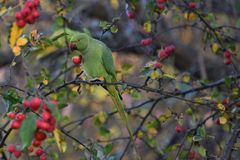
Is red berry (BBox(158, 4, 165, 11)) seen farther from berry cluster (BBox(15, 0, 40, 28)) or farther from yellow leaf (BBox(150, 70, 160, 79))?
berry cluster (BBox(15, 0, 40, 28))

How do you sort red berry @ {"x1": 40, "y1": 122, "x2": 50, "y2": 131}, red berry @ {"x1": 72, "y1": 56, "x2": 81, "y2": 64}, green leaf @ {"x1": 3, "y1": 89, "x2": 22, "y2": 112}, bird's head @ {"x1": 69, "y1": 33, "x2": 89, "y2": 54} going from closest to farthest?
red berry @ {"x1": 40, "y1": 122, "x2": 50, "y2": 131}, green leaf @ {"x1": 3, "y1": 89, "x2": 22, "y2": 112}, red berry @ {"x1": 72, "y1": 56, "x2": 81, "y2": 64}, bird's head @ {"x1": 69, "y1": 33, "x2": 89, "y2": 54}

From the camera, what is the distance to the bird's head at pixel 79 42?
9.45ft

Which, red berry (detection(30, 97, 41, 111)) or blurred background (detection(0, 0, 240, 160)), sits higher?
red berry (detection(30, 97, 41, 111))

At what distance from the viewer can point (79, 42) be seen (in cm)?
291

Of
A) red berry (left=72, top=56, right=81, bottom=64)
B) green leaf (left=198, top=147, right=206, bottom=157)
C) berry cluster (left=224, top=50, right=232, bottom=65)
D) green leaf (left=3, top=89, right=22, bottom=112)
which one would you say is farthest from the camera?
berry cluster (left=224, top=50, right=232, bottom=65)

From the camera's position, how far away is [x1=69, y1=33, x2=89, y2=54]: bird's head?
2.88 m

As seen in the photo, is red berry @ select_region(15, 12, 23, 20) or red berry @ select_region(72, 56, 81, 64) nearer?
red berry @ select_region(15, 12, 23, 20)

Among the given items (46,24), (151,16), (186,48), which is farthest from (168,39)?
(151,16)

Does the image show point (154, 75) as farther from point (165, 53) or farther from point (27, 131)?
point (27, 131)

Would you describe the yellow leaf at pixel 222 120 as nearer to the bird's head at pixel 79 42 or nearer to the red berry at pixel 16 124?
the bird's head at pixel 79 42

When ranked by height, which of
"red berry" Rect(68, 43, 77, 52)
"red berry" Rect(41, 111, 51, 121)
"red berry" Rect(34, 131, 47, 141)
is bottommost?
"red berry" Rect(68, 43, 77, 52)

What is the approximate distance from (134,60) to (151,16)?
232 centimetres

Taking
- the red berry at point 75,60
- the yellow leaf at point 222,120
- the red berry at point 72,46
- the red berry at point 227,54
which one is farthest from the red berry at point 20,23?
the red berry at point 227,54

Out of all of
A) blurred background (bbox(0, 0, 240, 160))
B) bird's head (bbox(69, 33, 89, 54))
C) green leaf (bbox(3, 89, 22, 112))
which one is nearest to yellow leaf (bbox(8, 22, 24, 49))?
green leaf (bbox(3, 89, 22, 112))
